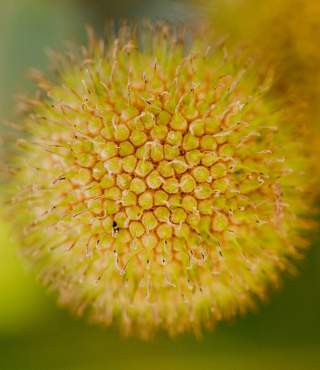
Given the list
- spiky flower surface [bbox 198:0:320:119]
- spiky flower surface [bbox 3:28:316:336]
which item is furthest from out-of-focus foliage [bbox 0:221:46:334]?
spiky flower surface [bbox 198:0:320:119]

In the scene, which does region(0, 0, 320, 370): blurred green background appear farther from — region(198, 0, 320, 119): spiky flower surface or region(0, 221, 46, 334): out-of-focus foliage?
region(198, 0, 320, 119): spiky flower surface

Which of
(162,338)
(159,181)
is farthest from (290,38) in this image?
(162,338)

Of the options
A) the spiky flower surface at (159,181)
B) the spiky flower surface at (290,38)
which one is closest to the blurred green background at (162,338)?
the spiky flower surface at (290,38)

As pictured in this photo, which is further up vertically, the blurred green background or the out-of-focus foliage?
the out-of-focus foliage

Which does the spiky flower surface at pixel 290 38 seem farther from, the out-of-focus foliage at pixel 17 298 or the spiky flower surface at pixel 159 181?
the out-of-focus foliage at pixel 17 298

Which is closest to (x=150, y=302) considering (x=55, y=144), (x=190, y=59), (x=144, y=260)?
(x=144, y=260)

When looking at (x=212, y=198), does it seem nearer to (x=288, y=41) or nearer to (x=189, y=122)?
(x=189, y=122)

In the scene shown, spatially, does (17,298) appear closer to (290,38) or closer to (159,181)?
(159,181)

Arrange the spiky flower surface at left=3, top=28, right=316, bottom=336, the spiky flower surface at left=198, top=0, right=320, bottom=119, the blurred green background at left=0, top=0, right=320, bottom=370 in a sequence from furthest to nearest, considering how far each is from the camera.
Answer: the blurred green background at left=0, top=0, right=320, bottom=370 < the spiky flower surface at left=198, top=0, right=320, bottom=119 < the spiky flower surface at left=3, top=28, right=316, bottom=336
